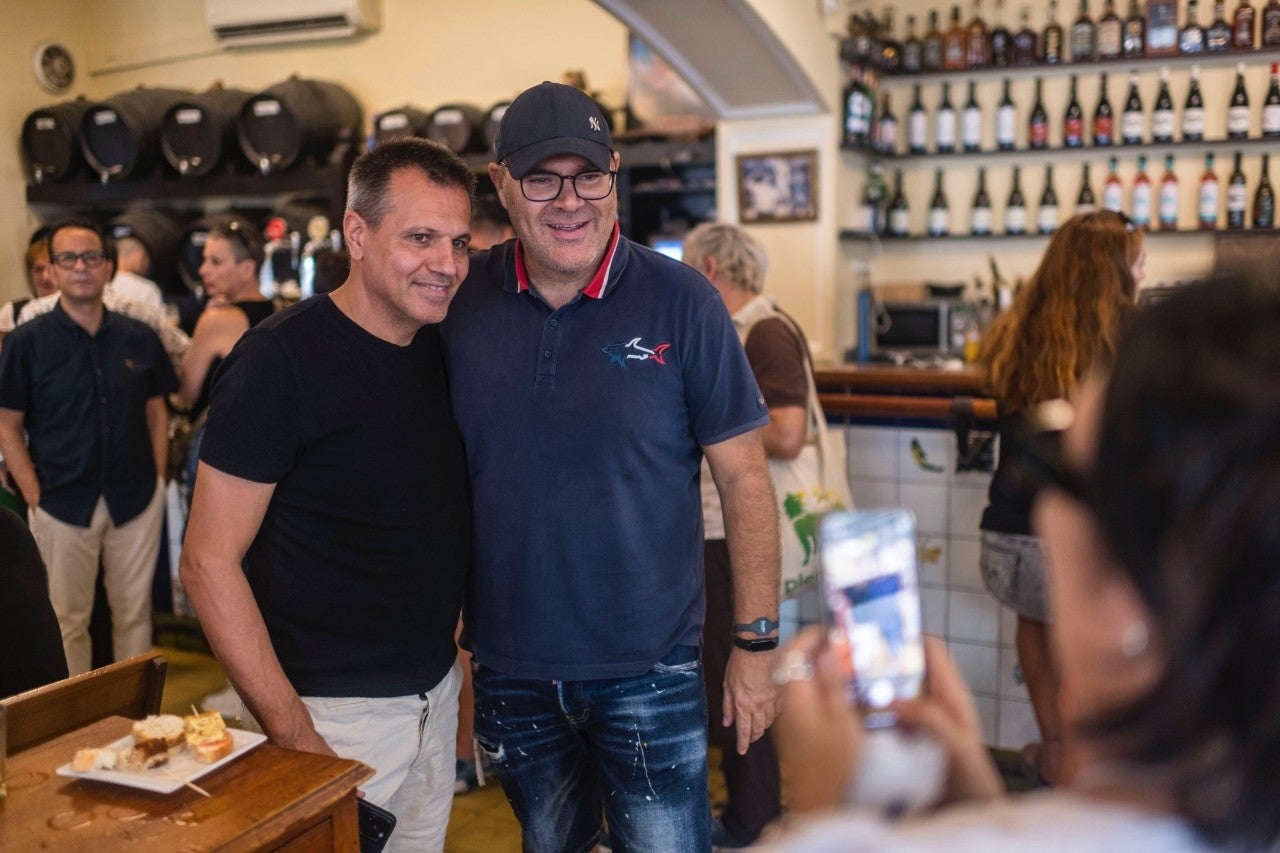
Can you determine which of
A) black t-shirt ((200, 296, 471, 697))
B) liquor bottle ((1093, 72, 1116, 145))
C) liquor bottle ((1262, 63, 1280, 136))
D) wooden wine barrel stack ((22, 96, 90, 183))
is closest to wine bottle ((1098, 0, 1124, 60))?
liquor bottle ((1093, 72, 1116, 145))

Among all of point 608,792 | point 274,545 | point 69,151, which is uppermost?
point 69,151

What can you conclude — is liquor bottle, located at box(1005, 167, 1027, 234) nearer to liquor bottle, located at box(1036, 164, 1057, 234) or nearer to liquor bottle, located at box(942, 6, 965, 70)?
liquor bottle, located at box(1036, 164, 1057, 234)

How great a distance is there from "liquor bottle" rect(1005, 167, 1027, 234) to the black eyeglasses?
4374mm

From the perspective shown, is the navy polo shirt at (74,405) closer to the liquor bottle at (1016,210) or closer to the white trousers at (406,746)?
the white trousers at (406,746)

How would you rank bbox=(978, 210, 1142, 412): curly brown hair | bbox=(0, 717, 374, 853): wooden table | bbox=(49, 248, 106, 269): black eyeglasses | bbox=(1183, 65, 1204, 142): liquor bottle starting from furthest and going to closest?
bbox=(1183, 65, 1204, 142): liquor bottle < bbox=(49, 248, 106, 269): black eyeglasses < bbox=(978, 210, 1142, 412): curly brown hair < bbox=(0, 717, 374, 853): wooden table

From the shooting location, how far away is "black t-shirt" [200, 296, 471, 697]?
1.82 meters

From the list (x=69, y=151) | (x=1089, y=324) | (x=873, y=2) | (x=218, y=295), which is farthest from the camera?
(x=69, y=151)

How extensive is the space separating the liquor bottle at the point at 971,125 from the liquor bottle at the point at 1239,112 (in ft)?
3.92

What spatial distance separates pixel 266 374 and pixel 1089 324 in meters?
2.09

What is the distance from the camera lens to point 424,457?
6.39 feet

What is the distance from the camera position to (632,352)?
6.50 feet

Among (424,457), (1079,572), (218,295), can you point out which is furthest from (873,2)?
(1079,572)

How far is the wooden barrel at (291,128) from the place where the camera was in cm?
706

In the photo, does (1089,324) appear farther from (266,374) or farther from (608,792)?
(266,374)
